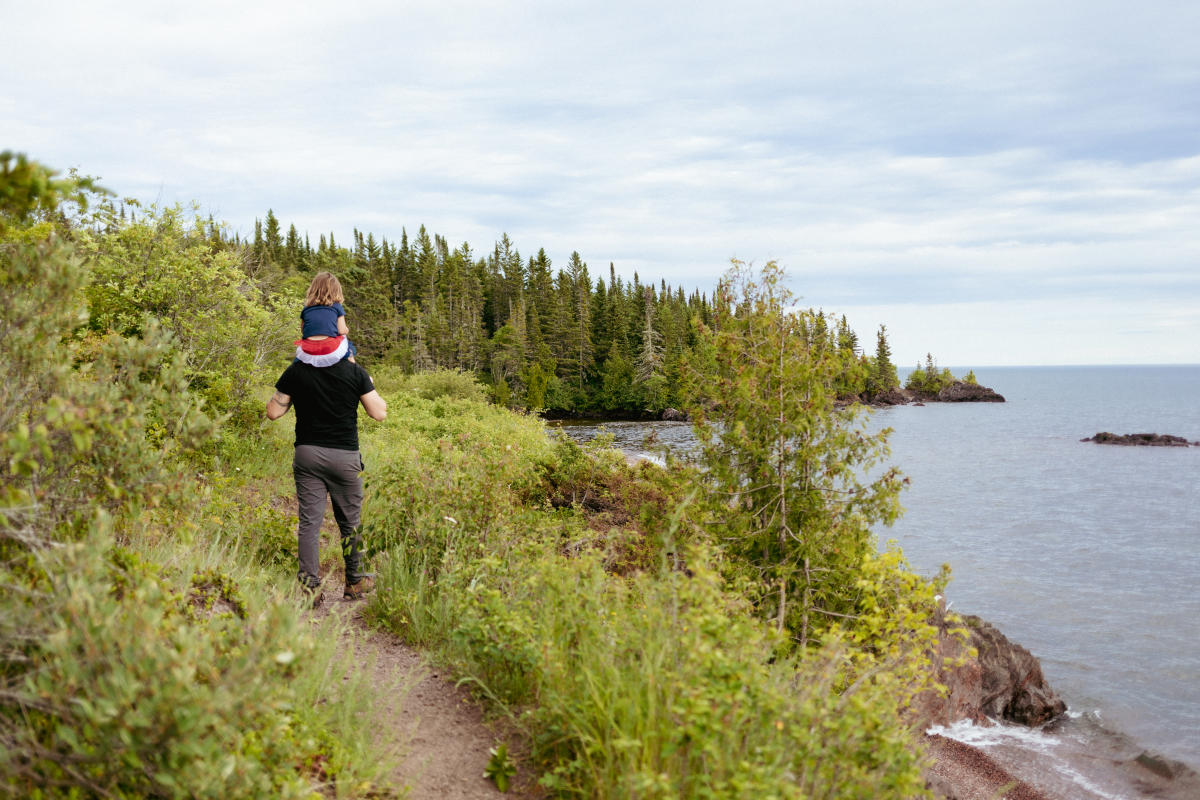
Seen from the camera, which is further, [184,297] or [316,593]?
[184,297]

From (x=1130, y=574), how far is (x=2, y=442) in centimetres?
2550

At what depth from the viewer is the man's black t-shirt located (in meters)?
5.30

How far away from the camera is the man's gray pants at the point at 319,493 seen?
540 centimetres

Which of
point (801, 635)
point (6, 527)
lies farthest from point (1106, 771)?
point (6, 527)

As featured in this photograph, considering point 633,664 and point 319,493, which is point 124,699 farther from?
point 319,493

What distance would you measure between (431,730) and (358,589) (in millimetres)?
2209

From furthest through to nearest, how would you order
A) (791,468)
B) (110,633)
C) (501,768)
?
1. (791,468)
2. (501,768)
3. (110,633)

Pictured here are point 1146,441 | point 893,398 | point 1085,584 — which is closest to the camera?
point 1085,584

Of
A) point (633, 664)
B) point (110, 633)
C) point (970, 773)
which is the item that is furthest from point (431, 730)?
point (970, 773)

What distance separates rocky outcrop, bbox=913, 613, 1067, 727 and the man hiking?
28.6 feet

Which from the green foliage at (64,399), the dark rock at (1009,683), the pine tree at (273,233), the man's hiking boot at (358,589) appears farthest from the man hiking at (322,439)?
the pine tree at (273,233)

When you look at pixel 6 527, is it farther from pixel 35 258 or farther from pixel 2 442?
pixel 35 258

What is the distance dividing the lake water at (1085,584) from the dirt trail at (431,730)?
7989 millimetres

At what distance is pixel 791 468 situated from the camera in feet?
20.4
